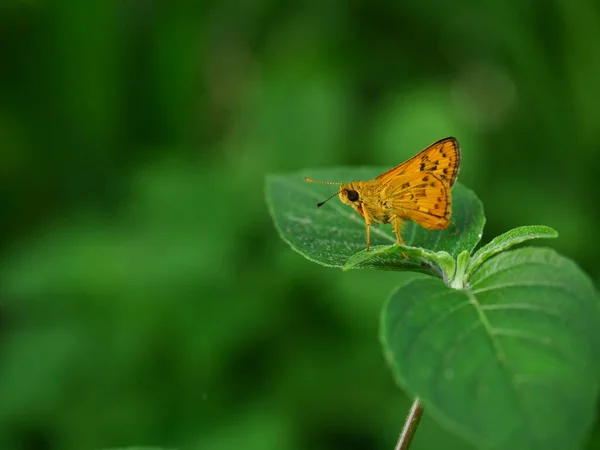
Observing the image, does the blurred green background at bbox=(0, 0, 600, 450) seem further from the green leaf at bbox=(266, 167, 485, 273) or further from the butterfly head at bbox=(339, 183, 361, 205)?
the butterfly head at bbox=(339, 183, 361, 205)

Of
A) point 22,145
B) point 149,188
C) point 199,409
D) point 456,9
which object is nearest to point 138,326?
point 199,409

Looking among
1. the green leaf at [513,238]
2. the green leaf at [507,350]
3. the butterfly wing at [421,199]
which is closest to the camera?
the green leaf at [507,350]

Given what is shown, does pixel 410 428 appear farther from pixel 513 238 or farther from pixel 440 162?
pixel 440 162

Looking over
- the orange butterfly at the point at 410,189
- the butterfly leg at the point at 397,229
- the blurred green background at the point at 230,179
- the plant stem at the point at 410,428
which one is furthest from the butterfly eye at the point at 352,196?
the blurred green background at the point at 230,179

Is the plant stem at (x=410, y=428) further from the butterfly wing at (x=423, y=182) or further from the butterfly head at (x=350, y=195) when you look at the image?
the butterfly head at (x=350, y=195)

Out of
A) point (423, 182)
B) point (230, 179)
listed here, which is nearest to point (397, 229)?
point (423, 182)
